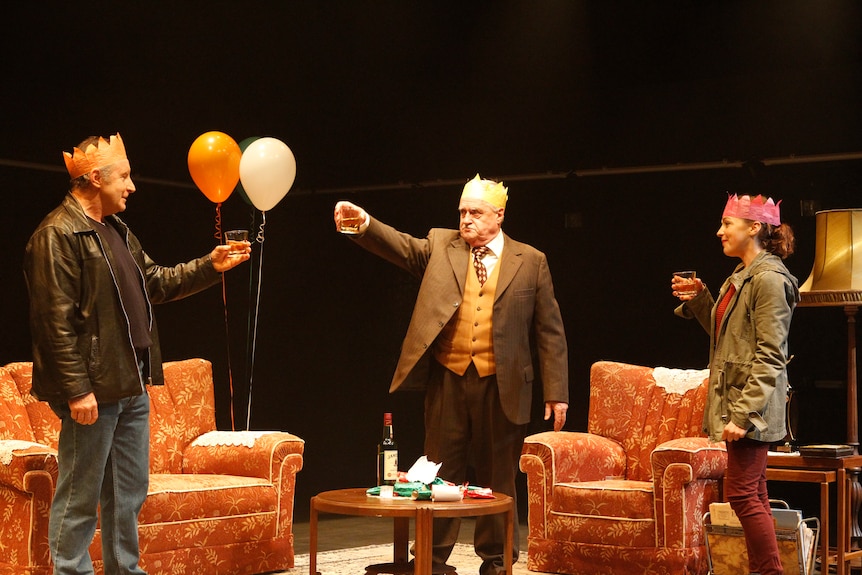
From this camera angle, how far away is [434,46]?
6.94 meters

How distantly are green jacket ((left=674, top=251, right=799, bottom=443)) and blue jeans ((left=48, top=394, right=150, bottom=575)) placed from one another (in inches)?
74.3

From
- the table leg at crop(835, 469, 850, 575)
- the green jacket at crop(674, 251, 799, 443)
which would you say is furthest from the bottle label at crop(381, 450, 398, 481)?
the table leg at crop(835, 469, 850, 575)

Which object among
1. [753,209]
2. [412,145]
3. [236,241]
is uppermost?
[412,145]

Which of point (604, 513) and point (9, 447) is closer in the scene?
point (9, 447)

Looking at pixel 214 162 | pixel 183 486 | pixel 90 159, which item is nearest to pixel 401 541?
pixel 183 486

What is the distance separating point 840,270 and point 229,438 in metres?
2.71

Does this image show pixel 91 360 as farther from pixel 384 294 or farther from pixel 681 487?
pixel 384 294

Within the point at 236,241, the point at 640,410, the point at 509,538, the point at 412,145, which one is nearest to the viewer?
the point at 236,241

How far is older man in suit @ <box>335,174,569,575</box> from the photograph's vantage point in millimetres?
4016

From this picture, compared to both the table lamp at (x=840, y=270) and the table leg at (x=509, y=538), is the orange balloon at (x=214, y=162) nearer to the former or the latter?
the table leg at (x=509, y=538)

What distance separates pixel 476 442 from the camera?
410 cm

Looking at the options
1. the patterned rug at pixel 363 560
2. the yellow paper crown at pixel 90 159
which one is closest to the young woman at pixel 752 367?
the patterned rug at pixel 363 560

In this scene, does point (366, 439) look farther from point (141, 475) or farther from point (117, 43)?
point (141, 475)

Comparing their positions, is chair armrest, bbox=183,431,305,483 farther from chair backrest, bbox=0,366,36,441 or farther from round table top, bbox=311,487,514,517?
round table top, bbox=311,487,514,517
